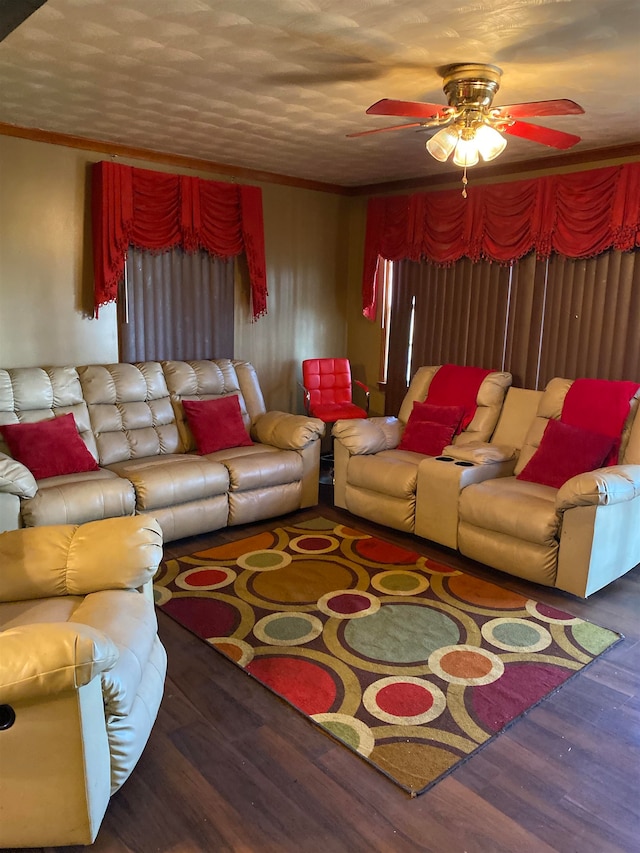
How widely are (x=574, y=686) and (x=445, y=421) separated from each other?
2.33m

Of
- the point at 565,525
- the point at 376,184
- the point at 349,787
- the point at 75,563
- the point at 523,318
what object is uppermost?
the point at 376,184

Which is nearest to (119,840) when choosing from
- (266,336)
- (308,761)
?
(308,761)

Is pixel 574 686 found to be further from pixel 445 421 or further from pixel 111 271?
pixel 111 271

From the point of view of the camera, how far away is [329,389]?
19.0 feet

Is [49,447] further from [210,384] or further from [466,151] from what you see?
[466,151]

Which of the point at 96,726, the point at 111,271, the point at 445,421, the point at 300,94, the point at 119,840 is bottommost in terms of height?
the point at 119,840

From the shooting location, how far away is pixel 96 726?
1803 millimetres

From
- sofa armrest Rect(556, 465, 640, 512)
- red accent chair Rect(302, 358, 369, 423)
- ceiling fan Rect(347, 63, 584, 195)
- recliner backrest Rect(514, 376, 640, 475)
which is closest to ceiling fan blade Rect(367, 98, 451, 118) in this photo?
ceiling fan Rect(347, 63, 584, 195)

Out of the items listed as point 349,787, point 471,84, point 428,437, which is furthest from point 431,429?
point 349,787

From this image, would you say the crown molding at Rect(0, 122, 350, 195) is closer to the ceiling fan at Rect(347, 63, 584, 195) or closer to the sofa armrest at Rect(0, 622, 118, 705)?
the ceiling fan at Rect(347, 63, 584, 195)

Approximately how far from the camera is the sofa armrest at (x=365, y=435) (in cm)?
459

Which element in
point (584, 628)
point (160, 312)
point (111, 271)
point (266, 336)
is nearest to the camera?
point (584, 628)

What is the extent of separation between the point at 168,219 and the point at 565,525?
11.3 ft

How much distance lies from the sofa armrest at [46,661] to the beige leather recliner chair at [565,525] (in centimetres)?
246
